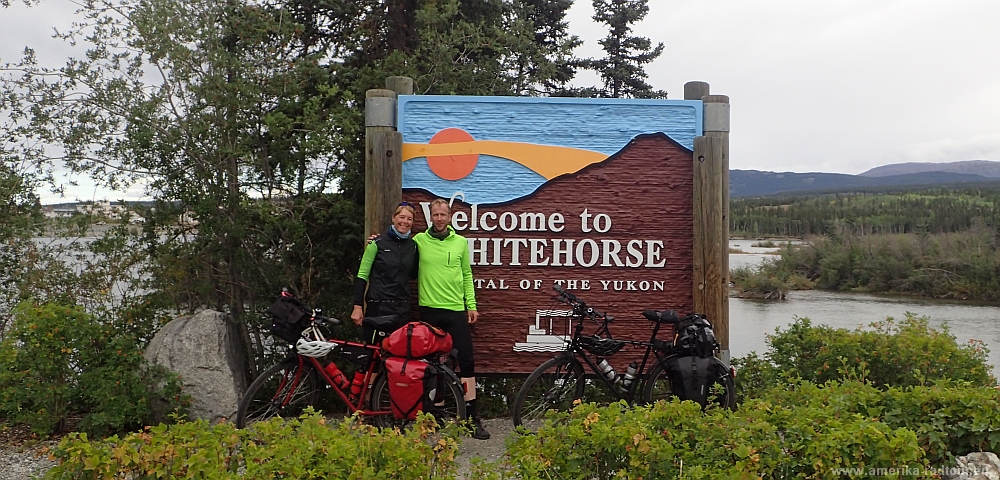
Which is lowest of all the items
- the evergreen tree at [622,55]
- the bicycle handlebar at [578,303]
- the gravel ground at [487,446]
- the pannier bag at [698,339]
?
the gravel ground at [487,446]

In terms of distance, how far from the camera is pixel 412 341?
16.9ft

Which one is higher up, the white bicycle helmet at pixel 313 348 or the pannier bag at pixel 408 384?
the white bicycle helmet at pixel 313 348

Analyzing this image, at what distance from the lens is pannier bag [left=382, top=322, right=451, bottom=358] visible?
5152 millimetres

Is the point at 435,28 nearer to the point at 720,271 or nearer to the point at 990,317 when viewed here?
the point at 720,271

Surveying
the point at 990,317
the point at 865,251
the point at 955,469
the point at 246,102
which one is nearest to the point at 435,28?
the point at 246,102

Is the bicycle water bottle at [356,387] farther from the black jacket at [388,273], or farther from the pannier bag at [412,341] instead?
the black jacket at [388,273]

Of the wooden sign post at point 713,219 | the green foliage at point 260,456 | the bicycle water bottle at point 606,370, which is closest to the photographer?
the green foliage at point 260,456

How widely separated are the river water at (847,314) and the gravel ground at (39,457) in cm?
241

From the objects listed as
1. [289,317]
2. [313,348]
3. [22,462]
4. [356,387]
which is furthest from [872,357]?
[22,462]

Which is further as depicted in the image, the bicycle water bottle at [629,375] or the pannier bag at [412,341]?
the bicycle water bottle at [629,375]

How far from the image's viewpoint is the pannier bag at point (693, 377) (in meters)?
5.17

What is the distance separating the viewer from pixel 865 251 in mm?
15242

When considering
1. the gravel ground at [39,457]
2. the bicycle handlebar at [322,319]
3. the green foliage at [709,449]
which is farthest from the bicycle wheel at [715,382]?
the bicycle handlebar at [322,319]

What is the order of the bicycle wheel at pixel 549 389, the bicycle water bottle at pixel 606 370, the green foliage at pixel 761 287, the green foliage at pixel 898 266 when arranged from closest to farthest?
the bicycle wheel at pixel 549 389, the bicycle water bottle at pixel 606 370, the green foliage at pixel 898 266, the green foliage at pixel 761 287
